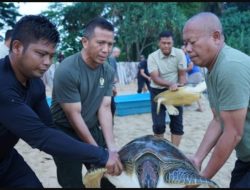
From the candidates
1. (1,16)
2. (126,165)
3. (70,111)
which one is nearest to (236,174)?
(126,165)

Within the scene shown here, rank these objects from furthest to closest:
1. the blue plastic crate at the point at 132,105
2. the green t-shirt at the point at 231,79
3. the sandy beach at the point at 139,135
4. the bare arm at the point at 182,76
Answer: the blue plastic crate at the point at 132,105
the bare arm at the point at 182,76
the sandy beach at the point at 139,135
the green t-shirt at the point at 231,79

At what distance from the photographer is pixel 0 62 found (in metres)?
2.10

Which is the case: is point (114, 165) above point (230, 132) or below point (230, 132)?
below

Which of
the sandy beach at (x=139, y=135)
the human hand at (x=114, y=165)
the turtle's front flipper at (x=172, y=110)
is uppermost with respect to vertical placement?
the human hand at (x=114, y=165)

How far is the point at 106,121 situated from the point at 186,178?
1.08 meters

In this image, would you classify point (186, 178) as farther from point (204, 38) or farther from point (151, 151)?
point (204, 38)

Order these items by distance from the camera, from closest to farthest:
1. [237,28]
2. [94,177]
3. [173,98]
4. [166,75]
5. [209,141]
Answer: [94,177] → [209,141] → [173,98] → [166,75] → [237,28]

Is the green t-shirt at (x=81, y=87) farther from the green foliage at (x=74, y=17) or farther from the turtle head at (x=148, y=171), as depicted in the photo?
the green foliage at (x=74, y=17)

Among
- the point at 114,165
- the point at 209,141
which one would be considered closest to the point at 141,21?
the point at 209,141

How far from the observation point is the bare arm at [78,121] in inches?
105

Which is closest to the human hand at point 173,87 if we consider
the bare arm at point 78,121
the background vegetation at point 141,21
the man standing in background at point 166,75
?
the man standing in background at point 166,75

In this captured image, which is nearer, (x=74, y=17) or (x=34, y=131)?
(x=34, y=131)

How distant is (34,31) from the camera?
196 centimetres

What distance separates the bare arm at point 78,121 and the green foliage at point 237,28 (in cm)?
1512
